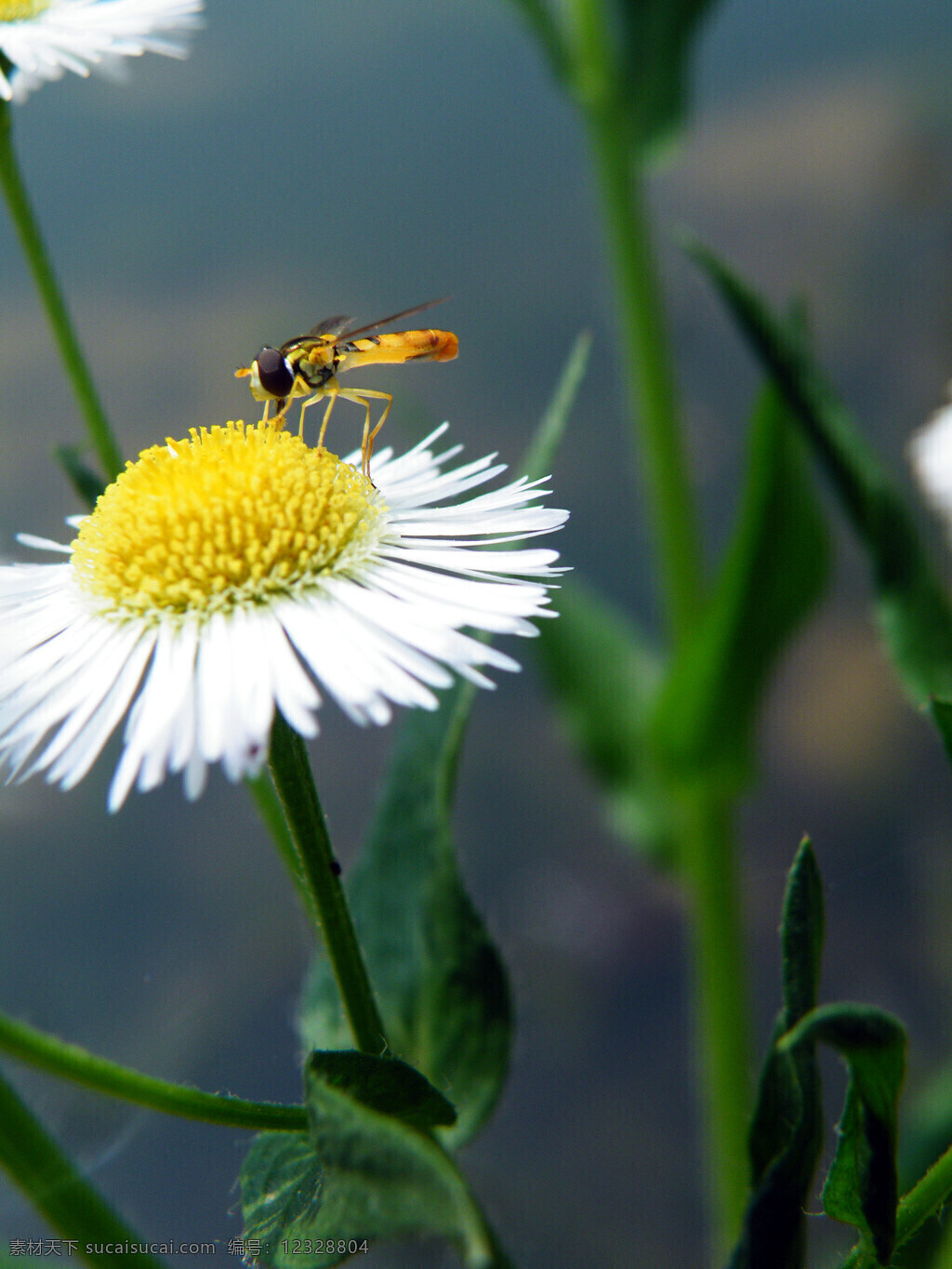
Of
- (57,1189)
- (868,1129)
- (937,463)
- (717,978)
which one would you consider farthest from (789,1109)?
(717,978)

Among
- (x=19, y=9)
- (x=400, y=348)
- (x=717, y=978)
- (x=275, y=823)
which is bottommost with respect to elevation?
(x=717, y=978)

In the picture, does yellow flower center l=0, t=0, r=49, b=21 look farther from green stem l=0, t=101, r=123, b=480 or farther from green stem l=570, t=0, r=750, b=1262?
green stem l=570, t=0, r=750, b=1262

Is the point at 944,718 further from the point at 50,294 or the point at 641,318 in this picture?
the point at 641,318

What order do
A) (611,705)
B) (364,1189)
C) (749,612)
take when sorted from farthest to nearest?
(611,705)
(749,612)
(364,1189)

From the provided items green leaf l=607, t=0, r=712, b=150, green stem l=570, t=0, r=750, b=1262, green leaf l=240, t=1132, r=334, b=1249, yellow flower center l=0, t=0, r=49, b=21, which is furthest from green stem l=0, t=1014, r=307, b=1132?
green leaf l=607, t=0, r=712, b=150

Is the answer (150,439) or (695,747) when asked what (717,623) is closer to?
(695,747)

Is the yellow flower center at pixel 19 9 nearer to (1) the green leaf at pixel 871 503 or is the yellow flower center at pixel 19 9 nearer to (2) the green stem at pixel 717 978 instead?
(1) the green leaf at pixel 871 503

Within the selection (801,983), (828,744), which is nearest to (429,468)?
(801,983)
